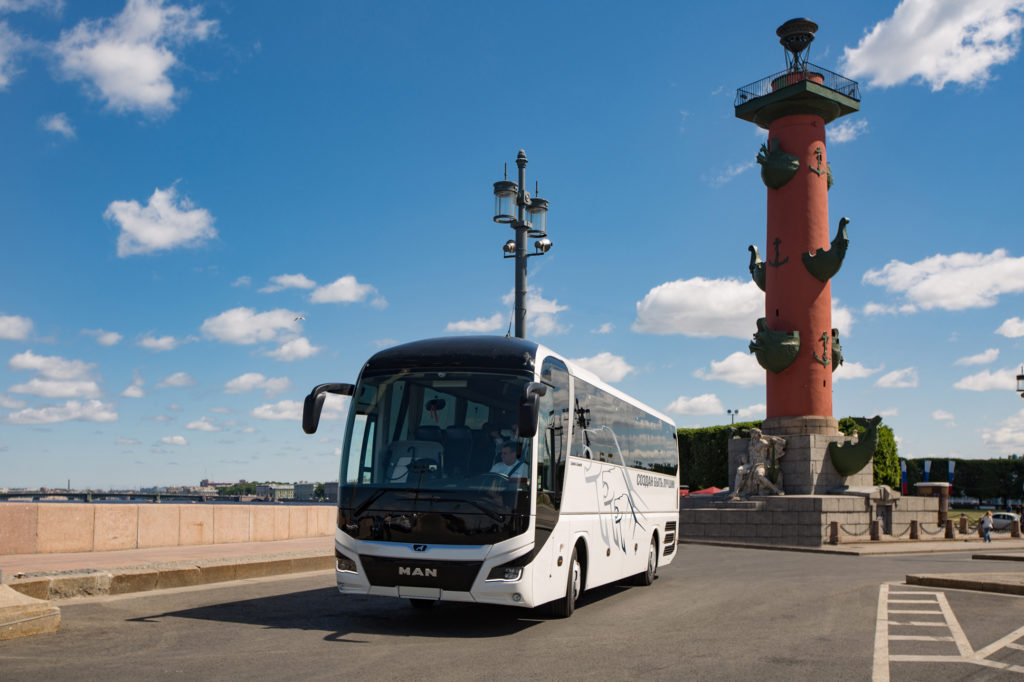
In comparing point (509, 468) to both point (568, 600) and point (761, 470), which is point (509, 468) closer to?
point (568, 600)

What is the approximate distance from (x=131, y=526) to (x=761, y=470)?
23415 mm

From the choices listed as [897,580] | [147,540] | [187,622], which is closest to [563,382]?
[187,622]

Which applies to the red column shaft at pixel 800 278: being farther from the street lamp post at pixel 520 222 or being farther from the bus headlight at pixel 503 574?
the bus headlight at pixel 503 574

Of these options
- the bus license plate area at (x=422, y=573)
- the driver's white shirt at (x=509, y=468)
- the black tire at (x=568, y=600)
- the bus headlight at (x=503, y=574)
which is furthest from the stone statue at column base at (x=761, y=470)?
the bus license plate area at (x=422, y=573)

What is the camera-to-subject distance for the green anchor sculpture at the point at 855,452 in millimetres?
34500

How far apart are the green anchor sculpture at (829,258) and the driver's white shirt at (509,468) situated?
2792cm

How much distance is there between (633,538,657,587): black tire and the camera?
50.1ft

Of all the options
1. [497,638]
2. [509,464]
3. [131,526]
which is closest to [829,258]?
[131,526]

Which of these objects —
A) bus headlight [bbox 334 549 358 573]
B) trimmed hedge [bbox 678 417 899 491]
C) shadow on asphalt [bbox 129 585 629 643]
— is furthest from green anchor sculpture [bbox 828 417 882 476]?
bus headlight [bbox 334 549 358 573]

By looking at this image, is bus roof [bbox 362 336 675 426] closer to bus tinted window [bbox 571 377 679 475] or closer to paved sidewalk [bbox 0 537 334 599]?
bus tinted window [bbox 571 377 679 475]

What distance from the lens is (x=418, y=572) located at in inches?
383

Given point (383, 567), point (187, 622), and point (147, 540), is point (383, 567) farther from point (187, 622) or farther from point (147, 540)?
point (147, 540)

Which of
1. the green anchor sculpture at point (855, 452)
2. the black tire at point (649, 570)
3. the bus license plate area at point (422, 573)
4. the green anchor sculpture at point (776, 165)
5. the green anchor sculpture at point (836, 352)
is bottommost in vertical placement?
the black tire at point (649, 570)

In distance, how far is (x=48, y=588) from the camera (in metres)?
11.0
